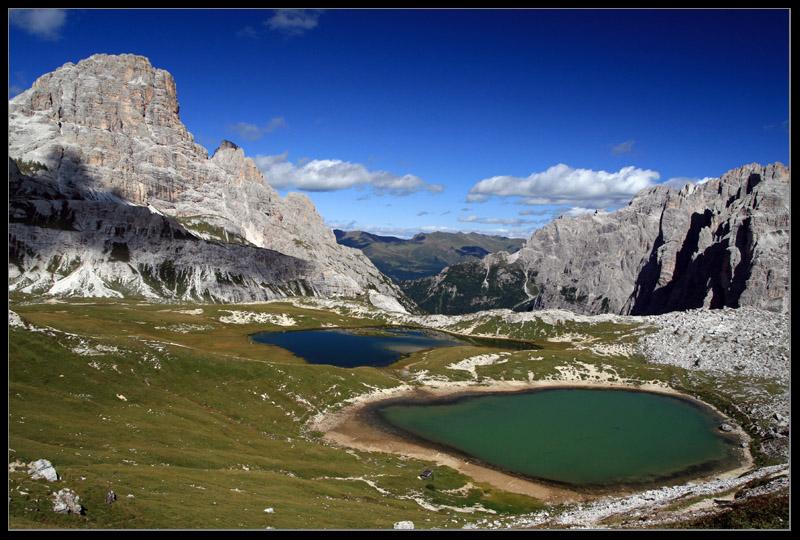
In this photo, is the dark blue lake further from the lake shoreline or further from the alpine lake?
the alpine lake

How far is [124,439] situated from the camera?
52125mm

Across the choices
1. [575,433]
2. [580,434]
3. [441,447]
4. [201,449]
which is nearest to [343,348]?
[441,447]

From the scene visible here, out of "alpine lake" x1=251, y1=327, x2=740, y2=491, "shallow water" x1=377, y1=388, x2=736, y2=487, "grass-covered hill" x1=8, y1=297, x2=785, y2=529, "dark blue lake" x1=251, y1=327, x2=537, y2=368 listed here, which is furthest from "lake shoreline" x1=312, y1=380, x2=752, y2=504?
"dark blue lake" x1=251, y1=327, x2=537, y2=368

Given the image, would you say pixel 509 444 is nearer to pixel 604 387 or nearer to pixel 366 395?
pixel 366 395

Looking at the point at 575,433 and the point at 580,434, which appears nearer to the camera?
the point at 580,434

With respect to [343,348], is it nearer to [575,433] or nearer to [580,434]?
[575,433]

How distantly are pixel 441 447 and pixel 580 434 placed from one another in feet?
99.2

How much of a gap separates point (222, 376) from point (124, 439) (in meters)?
41.0

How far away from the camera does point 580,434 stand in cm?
8738

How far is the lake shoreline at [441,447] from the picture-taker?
62719 mm

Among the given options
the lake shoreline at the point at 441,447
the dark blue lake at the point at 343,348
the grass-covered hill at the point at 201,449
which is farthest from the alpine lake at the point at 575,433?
the dark blue lake at the point at 343,348

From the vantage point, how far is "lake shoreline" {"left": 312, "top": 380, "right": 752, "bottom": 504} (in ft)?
206

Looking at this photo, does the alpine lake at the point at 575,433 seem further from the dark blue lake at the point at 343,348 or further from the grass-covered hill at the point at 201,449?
the dark blue lake at the point at 343,348

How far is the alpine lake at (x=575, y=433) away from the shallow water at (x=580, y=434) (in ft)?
0.60
